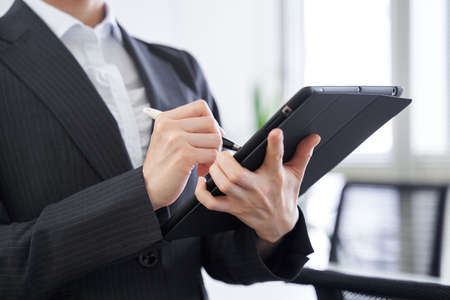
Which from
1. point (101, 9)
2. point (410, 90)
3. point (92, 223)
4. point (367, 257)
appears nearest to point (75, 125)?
point (92, 223)

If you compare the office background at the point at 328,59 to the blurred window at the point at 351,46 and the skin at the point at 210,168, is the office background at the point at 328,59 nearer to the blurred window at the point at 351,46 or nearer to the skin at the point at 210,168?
the blurred window at the point at 351,46

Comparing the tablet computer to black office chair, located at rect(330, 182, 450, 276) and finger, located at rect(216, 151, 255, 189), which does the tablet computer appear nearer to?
finger, located at rect(216, 151, 255, 189)

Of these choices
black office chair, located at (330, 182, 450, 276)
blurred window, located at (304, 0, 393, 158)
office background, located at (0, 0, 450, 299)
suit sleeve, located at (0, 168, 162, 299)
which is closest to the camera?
suit sleeve, located at (0, 168, 162, 299)

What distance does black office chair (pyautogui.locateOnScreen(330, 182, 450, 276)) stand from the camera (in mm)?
1920

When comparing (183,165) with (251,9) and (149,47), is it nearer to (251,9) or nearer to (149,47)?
(149,47)

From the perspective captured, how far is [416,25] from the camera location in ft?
7.97

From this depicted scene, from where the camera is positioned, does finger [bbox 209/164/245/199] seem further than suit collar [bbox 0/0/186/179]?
No

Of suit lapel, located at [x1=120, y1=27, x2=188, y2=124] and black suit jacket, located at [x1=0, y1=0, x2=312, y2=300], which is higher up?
suit lapel, located at [x1=120, y1=27, x2=188, y2=124]

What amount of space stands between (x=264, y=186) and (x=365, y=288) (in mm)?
258

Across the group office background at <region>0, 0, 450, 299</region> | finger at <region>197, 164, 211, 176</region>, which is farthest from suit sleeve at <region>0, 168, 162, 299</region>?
office background at <region>0, 0, 450, 299</region>

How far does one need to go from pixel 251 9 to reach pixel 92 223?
111 inches

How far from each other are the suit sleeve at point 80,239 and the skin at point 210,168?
0.12 ft

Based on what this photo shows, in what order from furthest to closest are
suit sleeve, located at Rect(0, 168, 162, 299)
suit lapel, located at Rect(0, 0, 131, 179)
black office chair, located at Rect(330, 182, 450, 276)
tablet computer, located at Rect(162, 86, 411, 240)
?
black office chair, located at Rect(330, 182, 450, 276), suit lapel, located at Rect(0, 0, 131, 179), suit sleeve, located at Rect(0, 168, 162, 299), tablet computer, located at Rect(162, 86, 411, 240)

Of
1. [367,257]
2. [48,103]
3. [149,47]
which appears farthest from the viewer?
[367,257]
